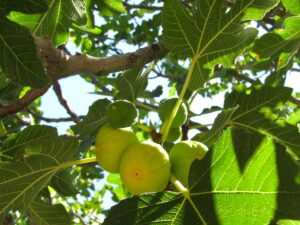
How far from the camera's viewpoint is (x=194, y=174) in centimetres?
191

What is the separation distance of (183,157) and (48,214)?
1.13m

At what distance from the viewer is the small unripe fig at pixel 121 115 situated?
2.22 m

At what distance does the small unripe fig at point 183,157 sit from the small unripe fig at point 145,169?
7 cm

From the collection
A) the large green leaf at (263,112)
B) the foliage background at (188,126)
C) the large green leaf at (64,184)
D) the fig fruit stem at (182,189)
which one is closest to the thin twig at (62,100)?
the foliage background at (188,126)

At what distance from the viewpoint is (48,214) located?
2.79 meters

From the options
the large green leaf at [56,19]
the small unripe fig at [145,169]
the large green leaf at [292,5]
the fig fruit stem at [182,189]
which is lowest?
the fig fruit stem at [182,189]

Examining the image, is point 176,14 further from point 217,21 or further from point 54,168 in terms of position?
point 54,168

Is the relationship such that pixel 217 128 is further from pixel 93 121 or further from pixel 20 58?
pixel 20 58

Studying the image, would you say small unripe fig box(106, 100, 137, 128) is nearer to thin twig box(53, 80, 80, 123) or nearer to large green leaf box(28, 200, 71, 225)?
large green leaf box(28, 200, 71, 225)

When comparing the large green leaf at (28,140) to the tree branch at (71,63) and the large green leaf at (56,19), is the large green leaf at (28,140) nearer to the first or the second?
the tree branch at (71,63)

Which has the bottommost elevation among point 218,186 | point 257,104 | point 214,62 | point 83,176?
point 83,176

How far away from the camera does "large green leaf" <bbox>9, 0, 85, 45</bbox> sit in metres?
2.51

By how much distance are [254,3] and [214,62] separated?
437 mm

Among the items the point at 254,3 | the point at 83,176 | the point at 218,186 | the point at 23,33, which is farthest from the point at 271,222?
the point at 83,176
